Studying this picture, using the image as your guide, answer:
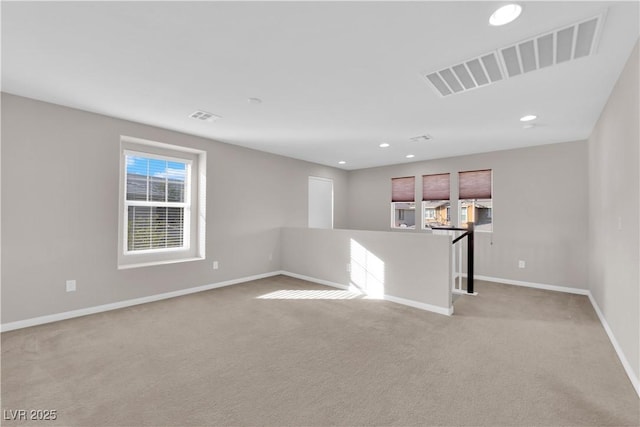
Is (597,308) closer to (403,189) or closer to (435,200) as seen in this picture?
(435,200)

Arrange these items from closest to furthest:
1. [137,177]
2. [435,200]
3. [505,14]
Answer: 1. [505,14]
2. [137,177]
3. [435,200]

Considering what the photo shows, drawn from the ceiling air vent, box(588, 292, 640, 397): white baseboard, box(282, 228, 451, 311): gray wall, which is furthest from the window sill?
box(588, 292, 640, 397): white baseboard

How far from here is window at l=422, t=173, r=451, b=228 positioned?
6055 millimetres

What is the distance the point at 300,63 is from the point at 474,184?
4.69 metres

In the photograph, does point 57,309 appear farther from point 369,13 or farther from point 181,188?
point 369,13

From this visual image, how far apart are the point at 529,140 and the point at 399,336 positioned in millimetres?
3935

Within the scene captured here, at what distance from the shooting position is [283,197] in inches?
235

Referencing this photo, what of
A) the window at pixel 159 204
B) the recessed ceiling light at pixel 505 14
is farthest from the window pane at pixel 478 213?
the window at pixel 159 204

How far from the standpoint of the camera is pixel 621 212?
247 centimetres

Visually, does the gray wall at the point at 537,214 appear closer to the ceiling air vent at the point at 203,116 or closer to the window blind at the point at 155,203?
the ceiling air vent at the point at 203,116

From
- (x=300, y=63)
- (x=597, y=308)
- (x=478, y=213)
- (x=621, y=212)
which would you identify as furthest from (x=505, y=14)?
(x=478, y=213)

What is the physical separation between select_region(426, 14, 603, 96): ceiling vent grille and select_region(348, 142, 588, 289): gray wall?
128 inches

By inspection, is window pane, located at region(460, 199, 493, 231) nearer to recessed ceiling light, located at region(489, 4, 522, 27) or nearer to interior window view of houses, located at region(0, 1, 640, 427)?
interior window view of houses, located at region(0, 1, 640, 427)

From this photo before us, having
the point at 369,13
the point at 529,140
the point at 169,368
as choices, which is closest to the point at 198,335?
the point at 169,368
